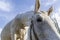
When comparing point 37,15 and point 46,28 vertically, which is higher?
point 37,15

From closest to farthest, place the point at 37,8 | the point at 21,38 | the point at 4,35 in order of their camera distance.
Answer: the point at 37,8 → the point at 21,38 → the point at 4,35

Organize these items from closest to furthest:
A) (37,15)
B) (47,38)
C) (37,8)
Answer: (47,38)
(37,15)
(37,8)

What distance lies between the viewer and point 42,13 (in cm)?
363

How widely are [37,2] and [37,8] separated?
5.3 inches

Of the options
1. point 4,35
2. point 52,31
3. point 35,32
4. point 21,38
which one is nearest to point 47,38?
point 52,31

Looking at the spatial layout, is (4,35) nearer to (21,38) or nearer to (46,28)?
(21,38)

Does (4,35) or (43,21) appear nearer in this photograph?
(43,21)

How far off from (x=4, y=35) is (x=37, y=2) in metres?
3.32

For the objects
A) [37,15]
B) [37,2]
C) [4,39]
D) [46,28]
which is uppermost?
[37,2]

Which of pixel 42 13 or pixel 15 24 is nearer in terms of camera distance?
pixel 42 13

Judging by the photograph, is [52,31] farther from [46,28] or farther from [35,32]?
[35,32]

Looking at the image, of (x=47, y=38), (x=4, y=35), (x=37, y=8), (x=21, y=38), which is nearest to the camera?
(x=47, y=38)

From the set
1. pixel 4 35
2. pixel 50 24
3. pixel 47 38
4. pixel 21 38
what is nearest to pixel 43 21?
pixel 50 24

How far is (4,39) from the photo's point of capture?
6.93 metres
